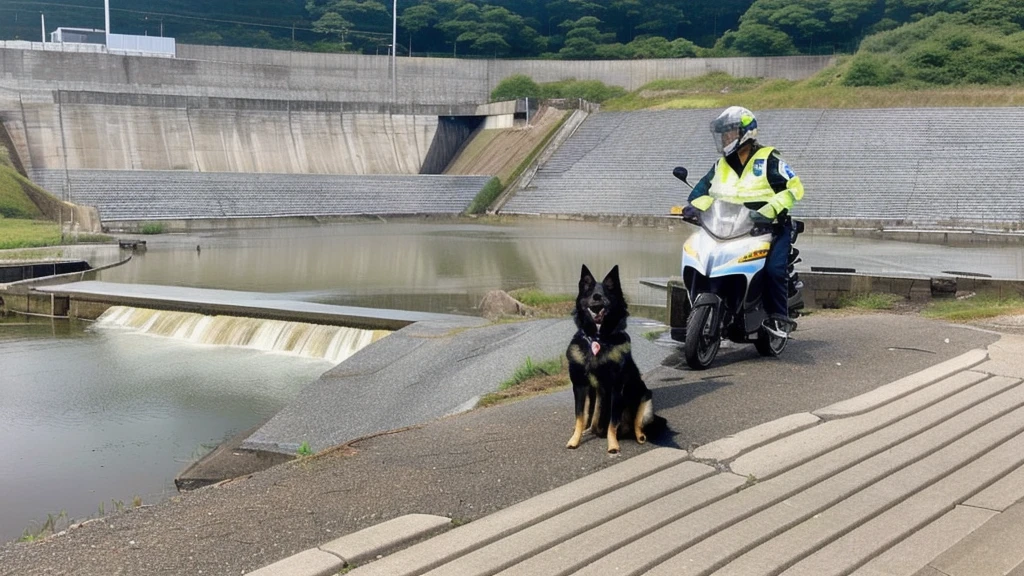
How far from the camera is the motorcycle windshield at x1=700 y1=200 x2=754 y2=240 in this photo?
8047 mm

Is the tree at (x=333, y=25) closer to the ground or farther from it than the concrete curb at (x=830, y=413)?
farther from it

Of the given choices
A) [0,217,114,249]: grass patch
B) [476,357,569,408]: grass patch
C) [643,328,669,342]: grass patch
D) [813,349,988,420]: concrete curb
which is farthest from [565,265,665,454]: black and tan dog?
[0,217,114,249]: grass patch

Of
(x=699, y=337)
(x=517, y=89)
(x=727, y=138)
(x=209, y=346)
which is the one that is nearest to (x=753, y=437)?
(x=699, y=337)

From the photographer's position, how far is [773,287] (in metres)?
8.59

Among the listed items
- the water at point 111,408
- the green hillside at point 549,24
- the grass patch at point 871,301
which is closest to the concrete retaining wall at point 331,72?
the green hillside at point 549,24

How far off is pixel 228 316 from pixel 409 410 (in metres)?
8.00

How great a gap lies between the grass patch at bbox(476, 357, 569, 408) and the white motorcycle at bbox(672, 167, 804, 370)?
1308 millimetres

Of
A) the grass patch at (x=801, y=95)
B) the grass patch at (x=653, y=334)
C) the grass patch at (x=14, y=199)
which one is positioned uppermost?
the grass patch at (x=801, y=95)

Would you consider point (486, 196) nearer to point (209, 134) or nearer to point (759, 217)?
point (209, 134)

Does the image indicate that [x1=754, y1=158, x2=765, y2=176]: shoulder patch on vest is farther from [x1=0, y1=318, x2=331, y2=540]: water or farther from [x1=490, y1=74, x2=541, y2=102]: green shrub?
[x1=490, y1=74, x2=541, y2=102]: green shrub

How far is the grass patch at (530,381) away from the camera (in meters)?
8.68

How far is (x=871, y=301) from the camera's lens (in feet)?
46.4

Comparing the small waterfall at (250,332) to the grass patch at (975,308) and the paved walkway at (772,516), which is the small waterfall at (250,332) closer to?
the grass patch at (975,308)

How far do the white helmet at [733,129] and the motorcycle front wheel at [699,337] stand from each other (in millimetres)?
1380
